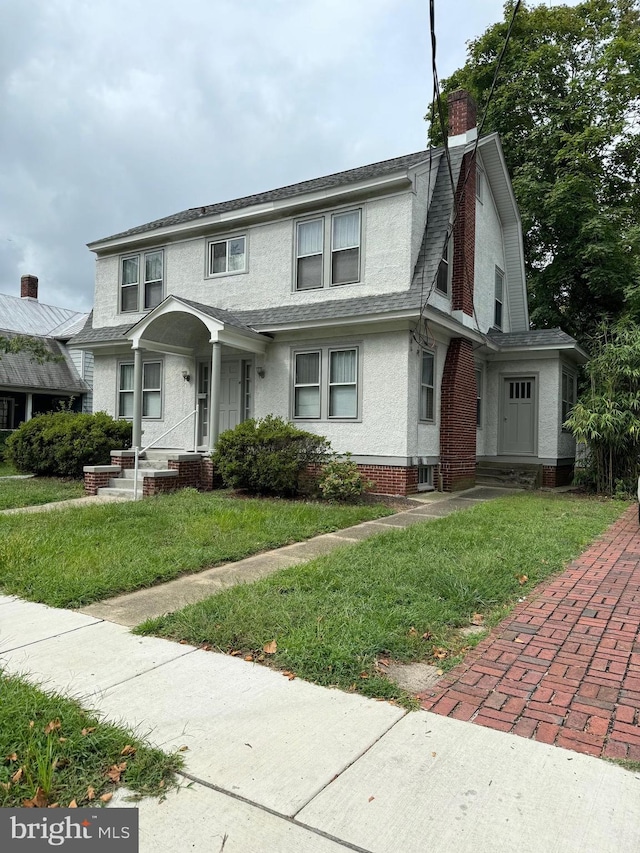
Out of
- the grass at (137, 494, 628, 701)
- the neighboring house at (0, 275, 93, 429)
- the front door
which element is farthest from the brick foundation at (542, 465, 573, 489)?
the neighboring house at (0, 275, 93, 429)

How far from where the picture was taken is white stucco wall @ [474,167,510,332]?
14906 millimetres

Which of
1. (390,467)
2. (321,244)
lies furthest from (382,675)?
(321,244)

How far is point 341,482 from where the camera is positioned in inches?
415

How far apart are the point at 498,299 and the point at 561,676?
14569 millimetres

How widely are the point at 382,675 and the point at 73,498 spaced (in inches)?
374

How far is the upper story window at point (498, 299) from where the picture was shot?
16.4 metres

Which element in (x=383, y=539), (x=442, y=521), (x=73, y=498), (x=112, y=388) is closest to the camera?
(x=383, y=539)

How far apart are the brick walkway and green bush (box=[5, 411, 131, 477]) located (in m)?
11.2

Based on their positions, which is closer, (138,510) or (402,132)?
(138,510)

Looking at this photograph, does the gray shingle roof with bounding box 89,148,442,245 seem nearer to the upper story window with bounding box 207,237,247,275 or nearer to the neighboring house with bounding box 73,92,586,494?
the neighboring house with bounding box 73,92,586,494

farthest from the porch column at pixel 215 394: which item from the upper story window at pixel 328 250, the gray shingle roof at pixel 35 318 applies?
the gray shingle roof at pixel 35 318

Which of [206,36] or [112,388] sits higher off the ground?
[206,36]

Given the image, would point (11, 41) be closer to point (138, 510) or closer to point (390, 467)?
point (138, 510)

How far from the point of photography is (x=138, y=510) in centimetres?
918
